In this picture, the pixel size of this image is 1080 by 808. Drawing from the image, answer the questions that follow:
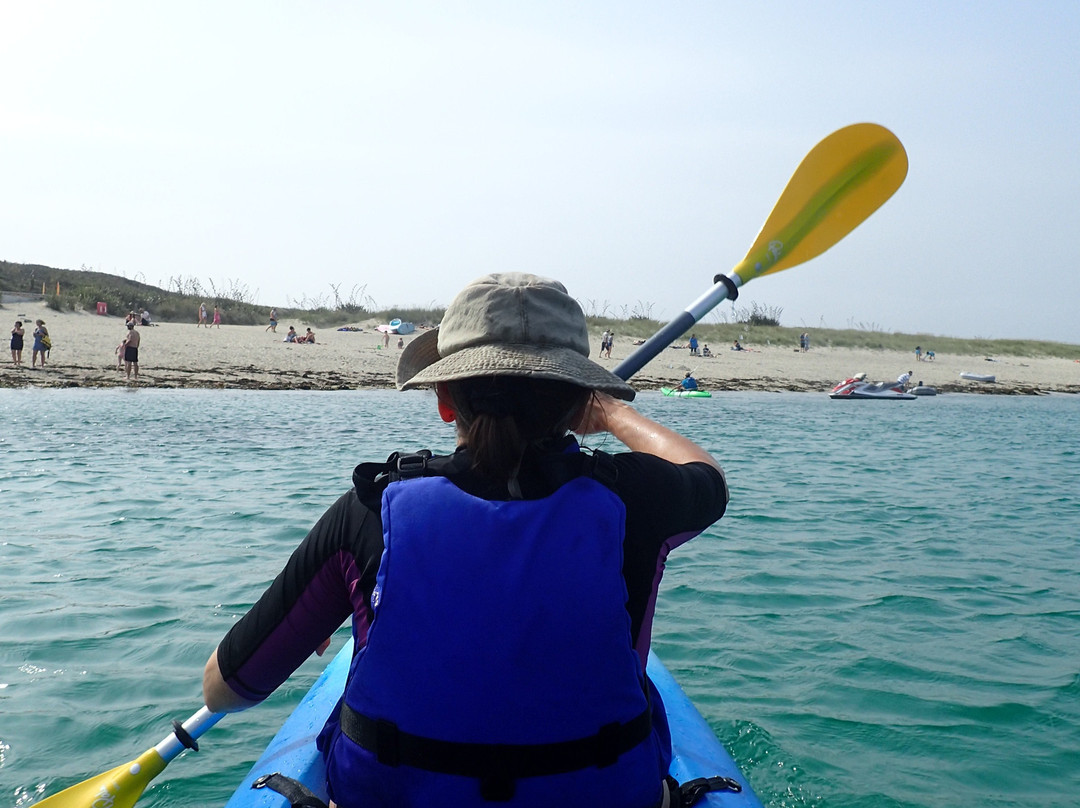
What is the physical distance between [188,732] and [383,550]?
1307 mm

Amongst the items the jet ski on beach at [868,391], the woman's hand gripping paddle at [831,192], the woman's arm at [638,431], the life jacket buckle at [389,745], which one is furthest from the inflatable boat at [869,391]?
the life jacket buckle at [389,745]

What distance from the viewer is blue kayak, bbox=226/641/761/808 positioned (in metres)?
2.24

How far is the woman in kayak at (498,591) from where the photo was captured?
1533 mm

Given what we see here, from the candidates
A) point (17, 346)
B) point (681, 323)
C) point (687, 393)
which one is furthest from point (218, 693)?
point (17, 346)

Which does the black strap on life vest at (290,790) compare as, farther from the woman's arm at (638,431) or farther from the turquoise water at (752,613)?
the turquoise water at (752,613)

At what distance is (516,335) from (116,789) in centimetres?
202

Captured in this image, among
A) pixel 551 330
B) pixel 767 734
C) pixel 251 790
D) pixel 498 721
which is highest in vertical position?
pixel 551 330

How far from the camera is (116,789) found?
→ 2748mm

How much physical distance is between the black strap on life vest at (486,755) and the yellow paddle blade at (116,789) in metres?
1.44

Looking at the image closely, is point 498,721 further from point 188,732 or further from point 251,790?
point 188,732

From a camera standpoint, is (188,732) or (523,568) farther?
(188,732)

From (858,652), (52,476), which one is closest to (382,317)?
(52,476)

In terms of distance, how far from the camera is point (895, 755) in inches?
145

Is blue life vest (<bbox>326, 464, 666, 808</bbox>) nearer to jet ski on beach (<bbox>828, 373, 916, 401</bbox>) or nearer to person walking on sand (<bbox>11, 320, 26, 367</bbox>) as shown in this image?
person walking on sand (<bbox>11, 320, 26, 367</bbox>)
